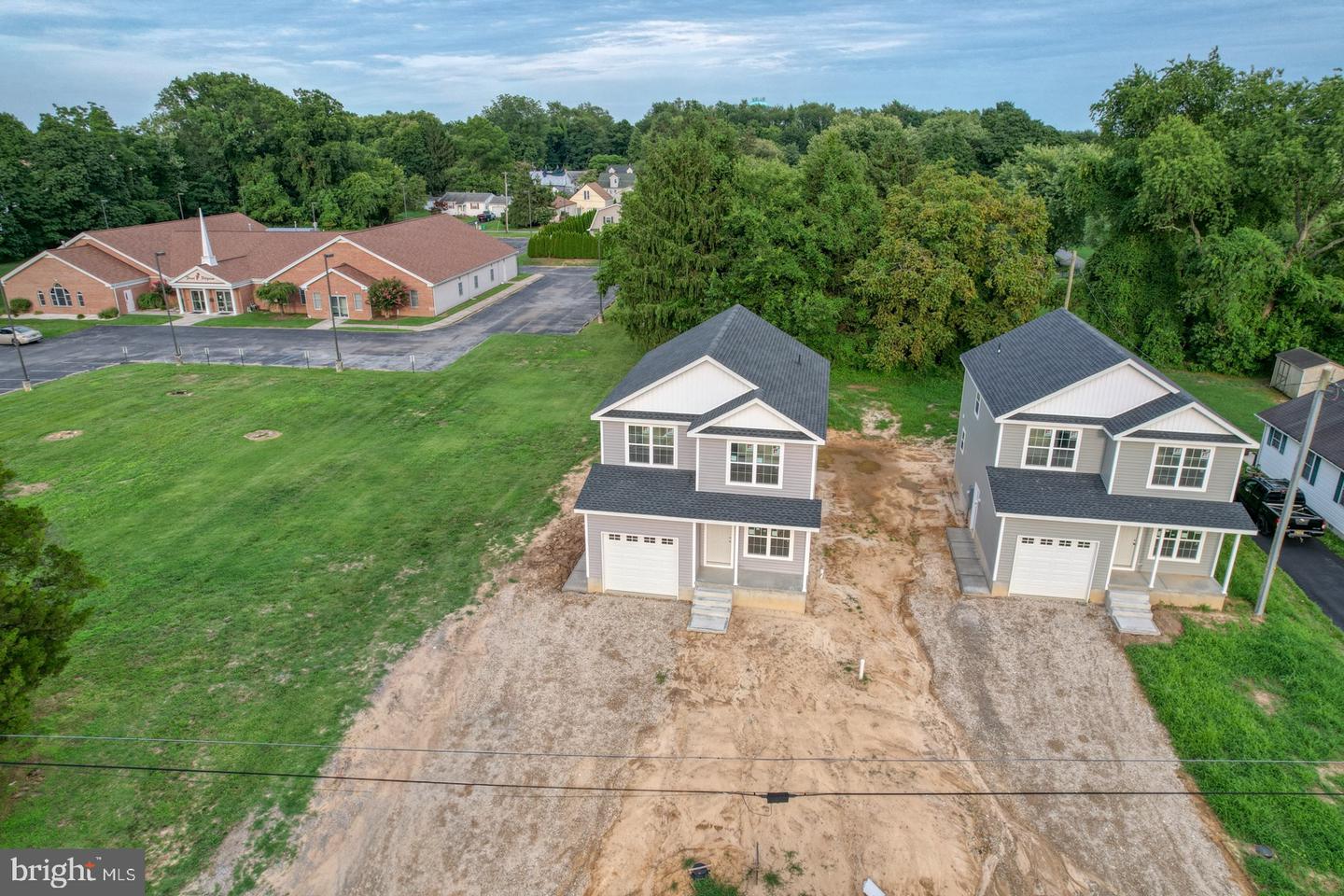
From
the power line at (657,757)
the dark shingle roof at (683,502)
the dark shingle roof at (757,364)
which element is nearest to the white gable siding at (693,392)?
the dark shingle roof at (757,364)

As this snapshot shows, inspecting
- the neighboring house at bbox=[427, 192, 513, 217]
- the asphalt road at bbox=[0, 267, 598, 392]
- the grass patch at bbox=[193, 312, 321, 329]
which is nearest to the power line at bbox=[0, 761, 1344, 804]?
the asphalt road at bbox=[0, 267, 598, 392]

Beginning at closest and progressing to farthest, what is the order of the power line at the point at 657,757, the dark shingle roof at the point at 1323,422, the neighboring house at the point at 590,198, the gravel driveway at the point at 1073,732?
the gravel driveway at the point at 1073,732 < the power line at the point at 657,757 < the dark shingle roof at the point at 1323,422 < the neighboring house at the point at 590,198

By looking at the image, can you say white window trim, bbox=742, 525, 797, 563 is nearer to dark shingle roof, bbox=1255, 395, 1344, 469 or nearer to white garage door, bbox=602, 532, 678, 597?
white garage door, bbox=602, 532, 678, 597

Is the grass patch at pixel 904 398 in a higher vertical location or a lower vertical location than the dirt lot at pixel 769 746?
higher

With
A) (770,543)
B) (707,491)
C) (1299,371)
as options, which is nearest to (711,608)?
(770,543)

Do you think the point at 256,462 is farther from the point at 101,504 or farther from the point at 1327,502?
the point at 1327,502

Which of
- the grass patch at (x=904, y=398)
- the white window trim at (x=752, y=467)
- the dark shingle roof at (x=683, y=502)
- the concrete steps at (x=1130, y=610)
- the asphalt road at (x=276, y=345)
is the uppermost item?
the white window trim at (x=752, y=467)

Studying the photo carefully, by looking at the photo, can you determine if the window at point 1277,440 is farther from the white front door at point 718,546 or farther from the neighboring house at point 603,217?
the neighboring house at point 603,217
